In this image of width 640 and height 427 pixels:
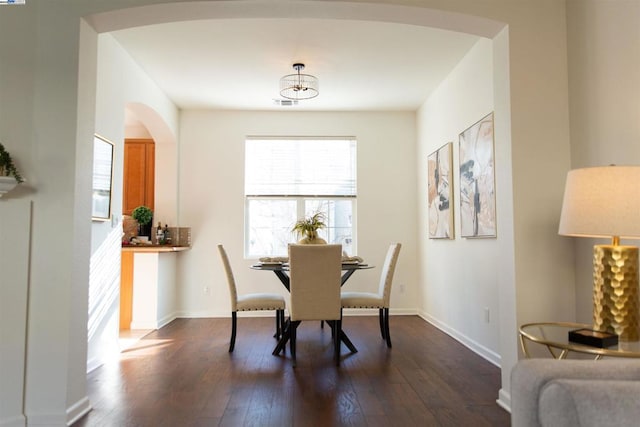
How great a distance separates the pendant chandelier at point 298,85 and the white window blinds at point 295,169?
1.42 m

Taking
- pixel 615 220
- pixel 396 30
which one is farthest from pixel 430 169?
pixel 615 220

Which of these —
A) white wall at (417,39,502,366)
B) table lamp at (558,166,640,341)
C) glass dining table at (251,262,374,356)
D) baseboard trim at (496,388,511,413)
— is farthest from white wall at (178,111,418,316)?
table lamp at (558,166,640,341)

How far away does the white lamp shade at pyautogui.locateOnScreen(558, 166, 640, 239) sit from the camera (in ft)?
5.52

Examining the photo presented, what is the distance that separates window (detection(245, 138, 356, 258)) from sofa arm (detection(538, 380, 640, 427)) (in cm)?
496

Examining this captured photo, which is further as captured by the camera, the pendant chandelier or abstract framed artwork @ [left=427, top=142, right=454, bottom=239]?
abstract framed artwork @ [left=427, top=142, right=454, bottom=239]

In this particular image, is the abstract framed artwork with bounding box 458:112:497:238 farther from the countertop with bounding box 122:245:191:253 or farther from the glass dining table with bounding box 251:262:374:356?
the countertop with bounding box 122:245:191:253

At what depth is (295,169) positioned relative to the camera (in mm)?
6066

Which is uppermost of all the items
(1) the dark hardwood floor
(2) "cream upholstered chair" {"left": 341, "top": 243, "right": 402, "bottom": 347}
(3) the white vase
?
(3) the white vase

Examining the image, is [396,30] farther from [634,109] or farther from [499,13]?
[634,109]

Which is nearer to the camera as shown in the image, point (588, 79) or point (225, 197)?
point (588, 79)

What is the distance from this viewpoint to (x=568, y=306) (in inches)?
98.6

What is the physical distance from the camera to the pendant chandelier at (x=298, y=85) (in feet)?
14.5

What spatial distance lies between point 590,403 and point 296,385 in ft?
7.46

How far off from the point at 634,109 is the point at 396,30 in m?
2.14
